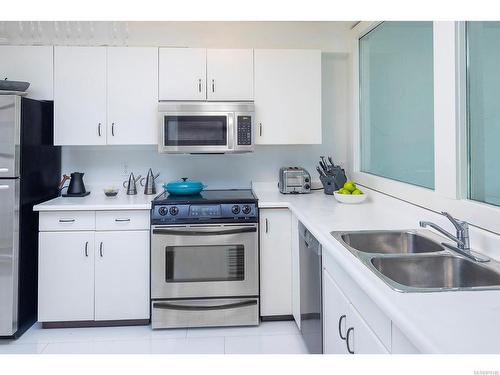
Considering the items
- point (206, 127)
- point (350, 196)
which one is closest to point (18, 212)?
point (206, 127)

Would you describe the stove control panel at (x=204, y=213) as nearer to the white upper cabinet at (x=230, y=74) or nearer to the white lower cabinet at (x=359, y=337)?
the white upper cabinet at (x=230, y=74)

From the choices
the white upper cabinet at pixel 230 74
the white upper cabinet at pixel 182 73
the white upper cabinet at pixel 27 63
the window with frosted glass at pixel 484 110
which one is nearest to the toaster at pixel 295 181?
the white upper cabinet at pixel 230 74

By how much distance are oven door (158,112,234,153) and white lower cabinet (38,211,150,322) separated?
571 millimetres

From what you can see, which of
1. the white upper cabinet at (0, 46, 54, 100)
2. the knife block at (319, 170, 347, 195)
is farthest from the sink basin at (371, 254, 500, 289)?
the white upper cabinet at (0, 46, 54, 100)

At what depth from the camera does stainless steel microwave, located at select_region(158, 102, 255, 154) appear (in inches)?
119

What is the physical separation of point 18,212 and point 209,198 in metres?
1.27

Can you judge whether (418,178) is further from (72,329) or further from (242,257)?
(72,329)

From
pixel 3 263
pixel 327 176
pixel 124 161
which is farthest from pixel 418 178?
pixel 3 263

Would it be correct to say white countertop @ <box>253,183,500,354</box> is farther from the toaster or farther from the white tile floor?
the toaster

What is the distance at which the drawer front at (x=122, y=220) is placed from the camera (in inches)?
112

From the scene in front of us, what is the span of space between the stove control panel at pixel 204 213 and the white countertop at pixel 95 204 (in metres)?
0.12

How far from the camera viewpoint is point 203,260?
2.83 m

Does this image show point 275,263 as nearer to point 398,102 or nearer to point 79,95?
point 398,102

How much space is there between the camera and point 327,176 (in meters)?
3.28
